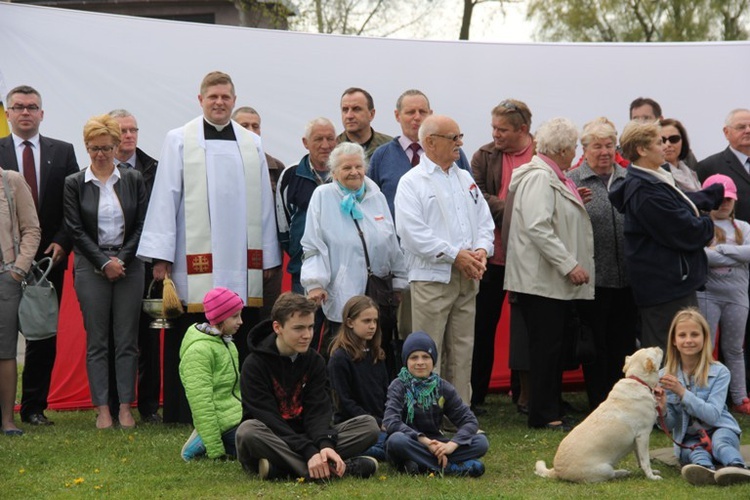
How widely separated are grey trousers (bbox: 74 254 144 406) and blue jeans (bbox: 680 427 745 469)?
3.71 m

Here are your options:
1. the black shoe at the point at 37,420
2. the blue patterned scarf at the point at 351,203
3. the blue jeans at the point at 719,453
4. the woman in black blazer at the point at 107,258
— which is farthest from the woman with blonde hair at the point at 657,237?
the black shoe at the point at 37,420

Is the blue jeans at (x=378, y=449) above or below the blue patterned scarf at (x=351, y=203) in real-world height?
below

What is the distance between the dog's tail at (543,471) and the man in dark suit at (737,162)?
11.2ft

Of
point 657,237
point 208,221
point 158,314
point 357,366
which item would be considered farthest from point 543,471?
point 208,221

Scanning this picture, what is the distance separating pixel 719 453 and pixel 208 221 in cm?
363

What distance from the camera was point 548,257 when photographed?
7551 mm

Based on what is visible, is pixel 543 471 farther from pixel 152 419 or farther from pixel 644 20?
pixel 644 20

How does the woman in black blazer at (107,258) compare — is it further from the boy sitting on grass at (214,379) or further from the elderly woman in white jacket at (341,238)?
the elderly woman in white jacket at (341,238)

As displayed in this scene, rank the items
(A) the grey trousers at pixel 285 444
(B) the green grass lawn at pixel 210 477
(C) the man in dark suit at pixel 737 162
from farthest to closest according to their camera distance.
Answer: (C) the man in dark suit at pixel 737 162 → (A) the grey trousers at pixel 285 444 → (B) the green grass lawn at pixel 210 477

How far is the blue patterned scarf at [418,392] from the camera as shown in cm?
630

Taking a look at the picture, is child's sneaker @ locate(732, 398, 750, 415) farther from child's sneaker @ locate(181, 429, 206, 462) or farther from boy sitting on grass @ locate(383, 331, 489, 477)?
child's sneaker @ locate(181, 429, 206, 462)

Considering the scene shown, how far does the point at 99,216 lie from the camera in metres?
7.78

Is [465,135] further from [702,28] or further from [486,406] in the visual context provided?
[702,28]

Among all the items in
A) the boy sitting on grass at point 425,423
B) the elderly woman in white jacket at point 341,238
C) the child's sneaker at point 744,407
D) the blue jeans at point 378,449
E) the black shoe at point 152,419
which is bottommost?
the black shoe at point 152,419
